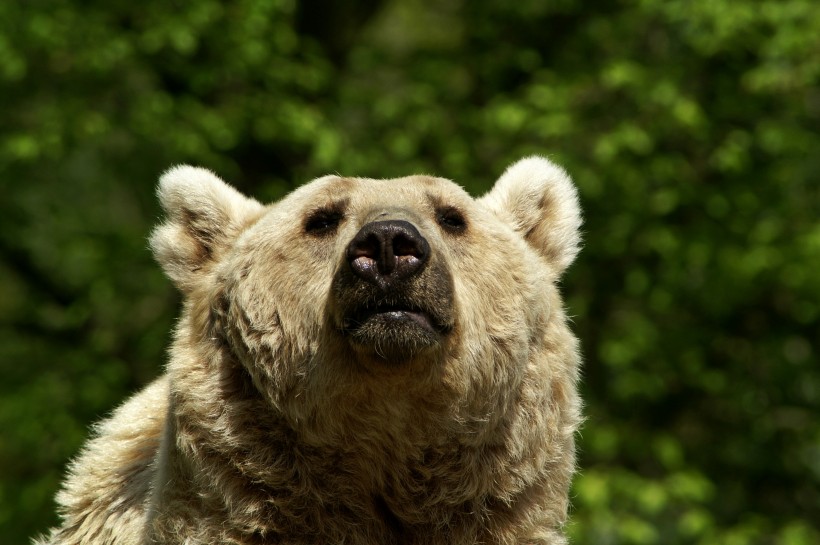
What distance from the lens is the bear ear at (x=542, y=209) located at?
5.52m

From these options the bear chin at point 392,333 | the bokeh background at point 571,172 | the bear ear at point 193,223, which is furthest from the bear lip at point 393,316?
the bokeh background at point 571,172

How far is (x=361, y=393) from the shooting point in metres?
4.48

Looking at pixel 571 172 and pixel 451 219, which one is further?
pixel 571 172

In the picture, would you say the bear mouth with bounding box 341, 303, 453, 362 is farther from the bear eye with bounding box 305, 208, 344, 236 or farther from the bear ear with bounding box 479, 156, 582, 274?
the bear ear with bounding box 479, 156, 582, 274

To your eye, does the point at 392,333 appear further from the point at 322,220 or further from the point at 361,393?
the point at 322,220

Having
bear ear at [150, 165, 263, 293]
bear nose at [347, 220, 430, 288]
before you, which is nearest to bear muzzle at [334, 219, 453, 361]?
bear nose at [347, 220, 430, 288]

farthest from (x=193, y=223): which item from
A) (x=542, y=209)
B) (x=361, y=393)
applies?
(x=542, y=209)

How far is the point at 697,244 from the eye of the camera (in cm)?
1176

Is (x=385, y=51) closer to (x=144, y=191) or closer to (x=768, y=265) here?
(x=144, y=191)

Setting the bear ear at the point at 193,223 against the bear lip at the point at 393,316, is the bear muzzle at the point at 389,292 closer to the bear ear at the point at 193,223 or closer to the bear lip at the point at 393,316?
the bear lip at the point at 393,316

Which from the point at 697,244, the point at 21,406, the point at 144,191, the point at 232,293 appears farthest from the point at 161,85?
the point at 232,293

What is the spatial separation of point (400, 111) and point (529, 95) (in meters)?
1.50

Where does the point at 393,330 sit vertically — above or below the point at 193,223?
below

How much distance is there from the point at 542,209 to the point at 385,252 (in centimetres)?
152
